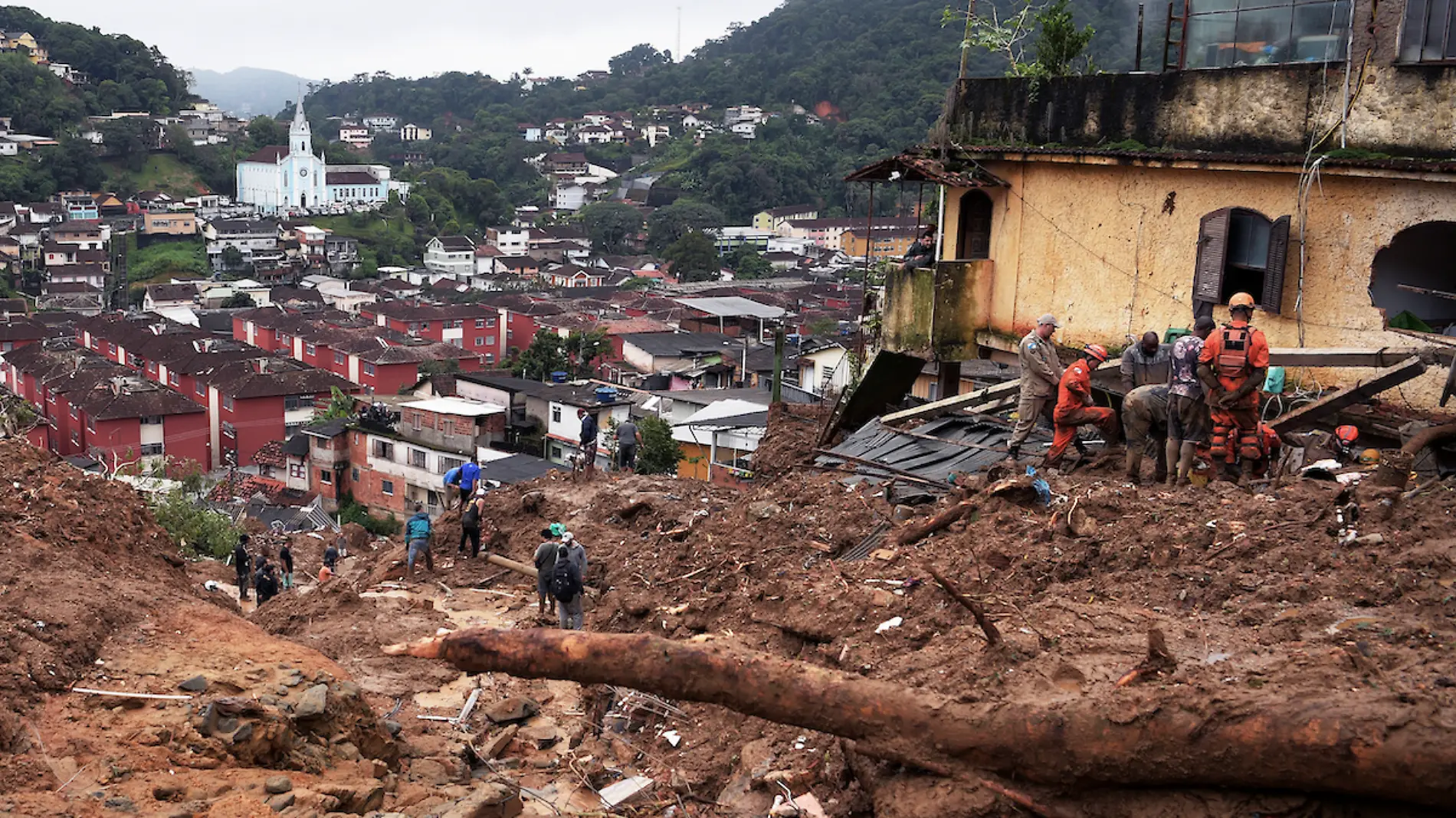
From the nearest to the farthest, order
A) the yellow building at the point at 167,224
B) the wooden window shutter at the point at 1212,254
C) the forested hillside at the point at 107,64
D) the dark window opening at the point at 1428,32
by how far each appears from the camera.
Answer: the dark window opening at the point at 1428,32
the wooden window shutter at the point at 1212,254
the yellow building at the point at 167,224
the forested hillside at the point at 107,64

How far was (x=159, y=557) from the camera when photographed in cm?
1109

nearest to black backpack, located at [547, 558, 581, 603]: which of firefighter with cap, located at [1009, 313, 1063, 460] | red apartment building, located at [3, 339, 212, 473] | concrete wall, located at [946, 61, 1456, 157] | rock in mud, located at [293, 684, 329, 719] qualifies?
rock in mud, located at [293, 684, 329, 719]

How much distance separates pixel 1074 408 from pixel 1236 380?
4.84ft

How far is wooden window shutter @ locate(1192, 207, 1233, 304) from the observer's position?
39.5ft

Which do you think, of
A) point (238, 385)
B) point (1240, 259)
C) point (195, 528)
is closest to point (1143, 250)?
point (1240, 259)

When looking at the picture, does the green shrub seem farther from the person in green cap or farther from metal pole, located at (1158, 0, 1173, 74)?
metal pole, located at (1158, 0, 1173, 74)

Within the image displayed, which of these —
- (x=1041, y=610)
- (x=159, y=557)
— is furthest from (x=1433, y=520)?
(x=159, y=557)

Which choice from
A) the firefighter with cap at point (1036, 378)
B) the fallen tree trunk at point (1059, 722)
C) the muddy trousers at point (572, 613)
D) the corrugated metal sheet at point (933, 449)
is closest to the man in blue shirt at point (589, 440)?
the corrugated metal sheet at point (933, 449)

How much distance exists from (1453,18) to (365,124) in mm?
160329

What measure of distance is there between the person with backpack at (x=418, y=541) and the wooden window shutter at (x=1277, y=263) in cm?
860

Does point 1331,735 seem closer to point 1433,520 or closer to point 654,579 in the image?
point 1433,520

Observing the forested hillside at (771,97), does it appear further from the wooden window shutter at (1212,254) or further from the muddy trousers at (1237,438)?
the muddy trousers at (1237,438)

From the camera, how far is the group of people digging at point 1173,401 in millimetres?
9188

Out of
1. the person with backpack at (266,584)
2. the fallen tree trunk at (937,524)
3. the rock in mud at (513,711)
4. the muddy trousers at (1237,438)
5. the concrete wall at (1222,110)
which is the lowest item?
the person with backpack at (266,584)
